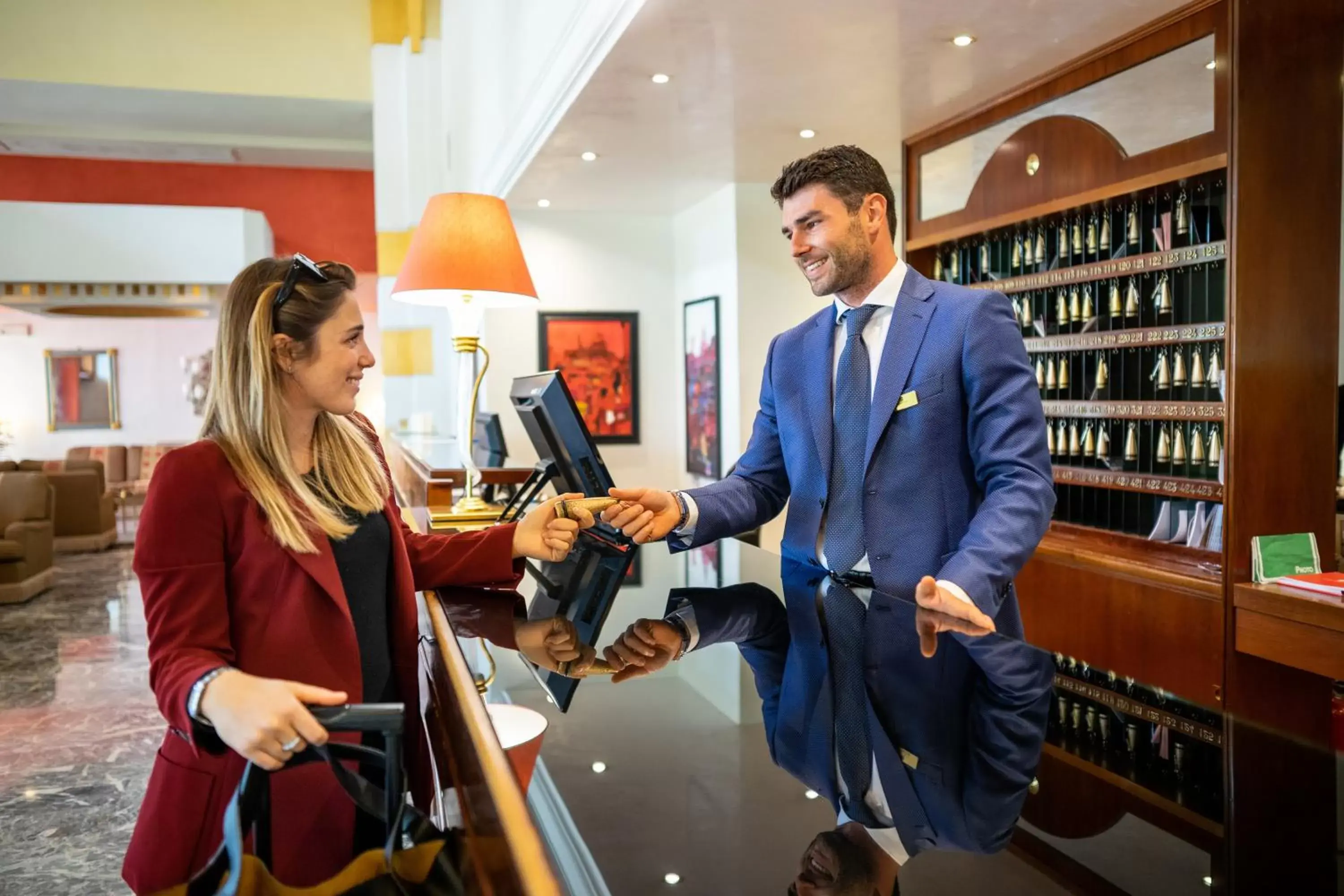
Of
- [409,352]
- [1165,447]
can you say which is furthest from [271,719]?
[409,352]

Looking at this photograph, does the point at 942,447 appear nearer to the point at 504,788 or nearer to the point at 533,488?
the point at 504,788

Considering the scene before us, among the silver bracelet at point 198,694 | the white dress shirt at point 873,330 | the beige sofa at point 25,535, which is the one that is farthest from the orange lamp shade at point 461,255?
the beige sofa at point 25,535

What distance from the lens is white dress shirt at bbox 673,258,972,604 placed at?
2.02 meters

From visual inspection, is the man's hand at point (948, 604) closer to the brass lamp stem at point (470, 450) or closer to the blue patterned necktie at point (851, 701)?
the blue patterned necktie at point (851, 701)

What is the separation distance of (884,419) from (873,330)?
0.24 m

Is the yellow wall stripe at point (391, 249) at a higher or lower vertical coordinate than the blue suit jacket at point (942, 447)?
higher

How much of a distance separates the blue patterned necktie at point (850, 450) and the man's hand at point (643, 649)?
55cm

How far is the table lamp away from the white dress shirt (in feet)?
3.37

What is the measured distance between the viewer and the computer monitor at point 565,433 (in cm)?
256

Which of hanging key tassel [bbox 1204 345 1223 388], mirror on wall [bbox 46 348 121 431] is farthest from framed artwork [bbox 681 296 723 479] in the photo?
mirror on wall [bbox 46 348 121 431]

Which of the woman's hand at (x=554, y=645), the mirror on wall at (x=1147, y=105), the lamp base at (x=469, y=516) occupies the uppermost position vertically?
the mirror on wall at (x=1147, y=105)

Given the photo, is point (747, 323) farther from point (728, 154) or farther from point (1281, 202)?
point (1281, 202)

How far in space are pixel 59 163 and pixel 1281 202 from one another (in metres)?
13.4

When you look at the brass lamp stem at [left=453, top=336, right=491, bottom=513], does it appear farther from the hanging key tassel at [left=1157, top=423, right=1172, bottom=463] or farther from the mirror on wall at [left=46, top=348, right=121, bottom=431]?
the mirror on wall at [left=46, top=348, right=121, bottom=431]
